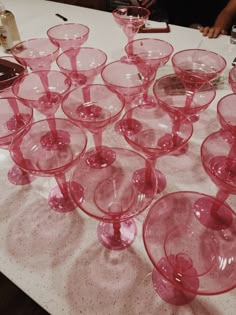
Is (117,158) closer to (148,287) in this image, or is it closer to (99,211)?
(99,211)

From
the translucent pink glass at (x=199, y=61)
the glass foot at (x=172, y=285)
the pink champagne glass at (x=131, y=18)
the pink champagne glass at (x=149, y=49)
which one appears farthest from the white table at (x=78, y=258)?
the pink champagne glass at (x=131, y=18)

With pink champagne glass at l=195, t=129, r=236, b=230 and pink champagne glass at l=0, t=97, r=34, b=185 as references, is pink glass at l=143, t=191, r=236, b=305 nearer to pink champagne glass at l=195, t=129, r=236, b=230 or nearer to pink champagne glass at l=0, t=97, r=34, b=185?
pink champagne glass at l=195, t=129, r=236, b=230

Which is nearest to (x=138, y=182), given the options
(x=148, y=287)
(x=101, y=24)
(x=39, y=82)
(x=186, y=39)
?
(x=148, y=287)

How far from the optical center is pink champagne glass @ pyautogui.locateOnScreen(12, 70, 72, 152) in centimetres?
75

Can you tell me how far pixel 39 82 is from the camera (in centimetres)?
87

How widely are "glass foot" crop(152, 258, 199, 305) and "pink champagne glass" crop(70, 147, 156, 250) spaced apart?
0.30 feet

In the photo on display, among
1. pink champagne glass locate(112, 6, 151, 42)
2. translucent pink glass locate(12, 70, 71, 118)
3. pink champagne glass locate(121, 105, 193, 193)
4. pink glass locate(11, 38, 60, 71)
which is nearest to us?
pink champagne glass locate(121, 105, 193, 193)

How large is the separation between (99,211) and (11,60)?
0.76m

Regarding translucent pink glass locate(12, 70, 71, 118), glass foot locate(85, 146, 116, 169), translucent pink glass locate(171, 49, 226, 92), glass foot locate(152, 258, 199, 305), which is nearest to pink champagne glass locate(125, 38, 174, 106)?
translucent pink glass locate(171, 49, 226, 92)

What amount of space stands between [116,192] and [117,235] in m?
0.10

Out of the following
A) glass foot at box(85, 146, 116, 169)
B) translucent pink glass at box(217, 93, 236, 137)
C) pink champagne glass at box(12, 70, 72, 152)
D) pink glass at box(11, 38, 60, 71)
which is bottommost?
glass foot at box(85, 146, 116, 169)

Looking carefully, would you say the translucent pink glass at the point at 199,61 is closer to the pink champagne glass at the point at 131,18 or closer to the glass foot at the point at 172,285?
the pink champagne glass at the point at 131,18

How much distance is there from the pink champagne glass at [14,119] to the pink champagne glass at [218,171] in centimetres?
41

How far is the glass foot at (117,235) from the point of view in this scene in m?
0.55
